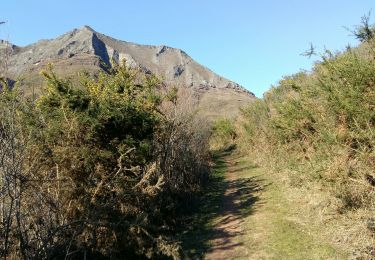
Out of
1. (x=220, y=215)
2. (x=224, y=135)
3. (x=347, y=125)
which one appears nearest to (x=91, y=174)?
(x=220, y=215)

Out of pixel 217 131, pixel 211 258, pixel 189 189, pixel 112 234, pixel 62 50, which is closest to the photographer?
pixel 112 234

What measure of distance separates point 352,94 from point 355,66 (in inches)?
28.4

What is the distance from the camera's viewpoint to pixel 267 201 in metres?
14.9

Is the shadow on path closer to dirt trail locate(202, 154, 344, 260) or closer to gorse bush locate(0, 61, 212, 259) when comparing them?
dirt trail locate(202, 154, 344, 260)

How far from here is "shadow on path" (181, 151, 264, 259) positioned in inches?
431

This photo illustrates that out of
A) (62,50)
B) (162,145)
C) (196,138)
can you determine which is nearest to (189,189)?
(162,145)

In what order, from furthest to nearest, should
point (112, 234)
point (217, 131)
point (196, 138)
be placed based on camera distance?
point (217, 131)
point (196, 138)
point (112, 234)

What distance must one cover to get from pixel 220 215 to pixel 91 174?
6248 millimetres

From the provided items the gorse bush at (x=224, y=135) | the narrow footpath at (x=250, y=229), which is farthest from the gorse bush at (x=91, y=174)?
the gorse bush at (x=224, y=135)

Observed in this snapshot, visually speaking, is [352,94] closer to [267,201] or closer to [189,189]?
[267,201]

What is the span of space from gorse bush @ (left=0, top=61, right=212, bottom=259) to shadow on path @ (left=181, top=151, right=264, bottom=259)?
835 millimetres

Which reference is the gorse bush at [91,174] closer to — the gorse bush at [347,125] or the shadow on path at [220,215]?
the shadow on path at [220,215]

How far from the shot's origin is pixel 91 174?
29.8 ft

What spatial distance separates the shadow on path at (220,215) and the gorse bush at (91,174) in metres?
0.84
